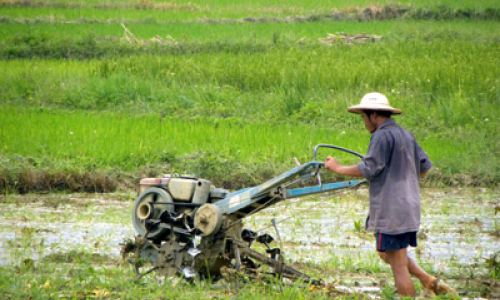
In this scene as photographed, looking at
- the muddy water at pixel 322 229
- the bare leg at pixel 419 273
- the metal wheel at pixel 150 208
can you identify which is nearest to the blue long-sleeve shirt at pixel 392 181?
the bare leg at pixel 419 273

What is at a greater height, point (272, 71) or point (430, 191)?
point (272, 71)

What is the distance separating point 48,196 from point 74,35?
10319 millimetres

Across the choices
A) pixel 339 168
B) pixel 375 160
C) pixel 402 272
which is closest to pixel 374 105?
pixel 375 160

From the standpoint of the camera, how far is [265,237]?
175 inches

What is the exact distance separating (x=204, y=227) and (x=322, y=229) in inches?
78.7

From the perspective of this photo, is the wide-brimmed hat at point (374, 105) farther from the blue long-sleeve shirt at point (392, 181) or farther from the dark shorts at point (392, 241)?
the dark shorts at point (392, 241)

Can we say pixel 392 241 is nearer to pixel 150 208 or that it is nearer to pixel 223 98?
pixel 150 208

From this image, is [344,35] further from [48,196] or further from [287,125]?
[48,196]

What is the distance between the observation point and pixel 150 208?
434cm

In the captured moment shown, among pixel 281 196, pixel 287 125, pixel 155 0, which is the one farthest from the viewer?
pixel 155 0

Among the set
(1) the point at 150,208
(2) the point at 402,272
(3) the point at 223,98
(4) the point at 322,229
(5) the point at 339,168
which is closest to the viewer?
(5) the point at 339,168

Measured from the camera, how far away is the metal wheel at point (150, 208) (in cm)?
431

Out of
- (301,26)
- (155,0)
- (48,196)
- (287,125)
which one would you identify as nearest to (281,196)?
(48,196)

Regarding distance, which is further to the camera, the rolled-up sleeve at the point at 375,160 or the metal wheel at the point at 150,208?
the metal wheel at the point at 150,208
